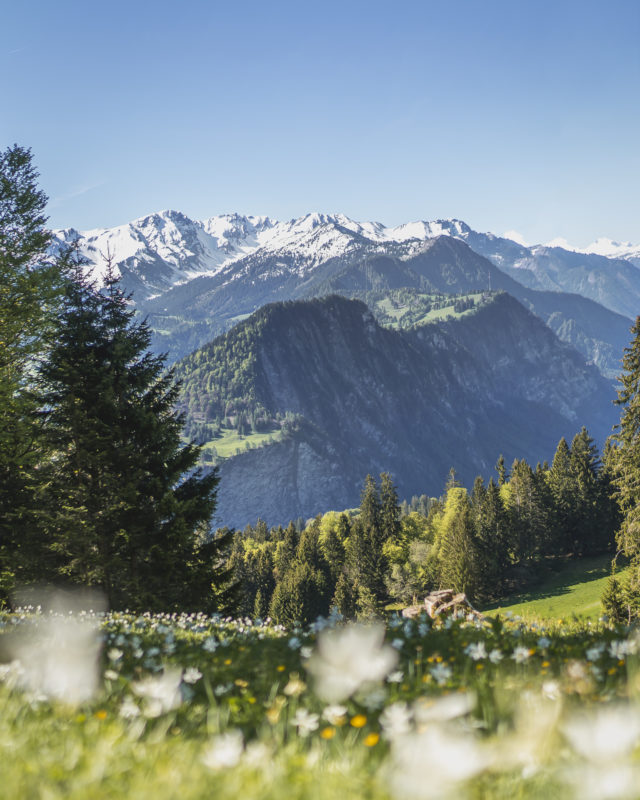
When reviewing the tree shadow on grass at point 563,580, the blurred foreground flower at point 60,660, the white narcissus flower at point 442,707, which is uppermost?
the blurred foreground flower at point 60,660

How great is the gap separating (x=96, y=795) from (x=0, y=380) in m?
17.1

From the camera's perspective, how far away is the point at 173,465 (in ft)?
63.1

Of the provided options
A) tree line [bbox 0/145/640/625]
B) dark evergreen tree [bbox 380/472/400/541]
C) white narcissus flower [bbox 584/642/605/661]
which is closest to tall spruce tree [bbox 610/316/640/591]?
tree line [bbox 0/145/640/625]

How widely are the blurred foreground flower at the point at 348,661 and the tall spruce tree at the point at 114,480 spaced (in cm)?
1231

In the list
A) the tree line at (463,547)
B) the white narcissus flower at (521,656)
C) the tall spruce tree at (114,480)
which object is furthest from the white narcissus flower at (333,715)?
the tree line at (463,547)

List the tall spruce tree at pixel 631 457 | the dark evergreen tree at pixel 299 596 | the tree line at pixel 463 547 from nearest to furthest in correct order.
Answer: the tall spruce tree at pixel 631 457
the tree line at pixel 463 547
the dark evergreen tree at pixel 299 596

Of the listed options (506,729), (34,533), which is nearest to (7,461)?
(34,533)

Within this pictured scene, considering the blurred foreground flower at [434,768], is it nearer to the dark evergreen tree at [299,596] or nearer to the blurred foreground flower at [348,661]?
the blurred foreground flower at [348,661]

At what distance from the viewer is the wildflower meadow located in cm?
249

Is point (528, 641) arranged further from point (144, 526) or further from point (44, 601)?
point (44, 601)

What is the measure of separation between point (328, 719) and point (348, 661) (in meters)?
1.57

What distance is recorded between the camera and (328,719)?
364cm

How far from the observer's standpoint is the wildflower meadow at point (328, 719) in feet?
8.16

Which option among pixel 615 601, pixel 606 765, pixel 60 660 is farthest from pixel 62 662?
pixel 615 601
